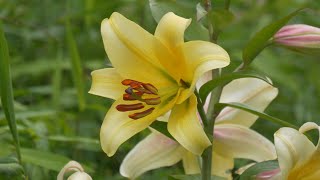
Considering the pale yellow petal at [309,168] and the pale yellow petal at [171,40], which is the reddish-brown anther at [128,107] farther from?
A: the pale yellow petal at [309,168]

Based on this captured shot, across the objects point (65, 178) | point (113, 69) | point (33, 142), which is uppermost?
point (113, 69)

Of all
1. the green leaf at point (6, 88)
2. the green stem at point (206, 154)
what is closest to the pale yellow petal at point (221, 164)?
the green stem at point (206, 154)

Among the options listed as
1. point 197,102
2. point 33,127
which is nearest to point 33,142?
point 33,127

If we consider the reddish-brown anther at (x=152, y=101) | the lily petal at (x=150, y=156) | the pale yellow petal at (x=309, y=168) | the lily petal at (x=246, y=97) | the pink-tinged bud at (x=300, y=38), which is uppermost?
Result: the pink-tinged bud at (x=300, y=38)

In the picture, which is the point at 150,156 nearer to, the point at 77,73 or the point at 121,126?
the point at 121,126

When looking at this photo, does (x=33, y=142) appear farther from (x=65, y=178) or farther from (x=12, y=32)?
(x=12, y=32)

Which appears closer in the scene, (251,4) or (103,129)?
(103,129)

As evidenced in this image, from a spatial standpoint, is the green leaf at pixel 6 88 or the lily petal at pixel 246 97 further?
the lily petal at pixel 246 97
